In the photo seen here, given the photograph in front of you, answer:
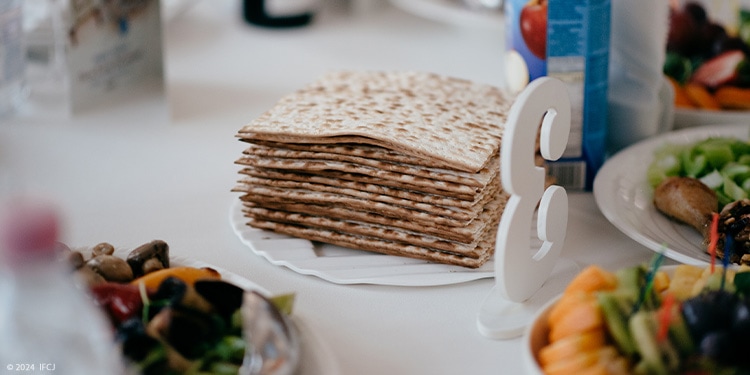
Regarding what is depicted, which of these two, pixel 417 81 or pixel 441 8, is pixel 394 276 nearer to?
pixel 417 81

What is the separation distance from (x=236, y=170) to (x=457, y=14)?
0.72 m

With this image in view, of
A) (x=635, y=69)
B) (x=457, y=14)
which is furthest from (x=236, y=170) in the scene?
(x=457, y=14)

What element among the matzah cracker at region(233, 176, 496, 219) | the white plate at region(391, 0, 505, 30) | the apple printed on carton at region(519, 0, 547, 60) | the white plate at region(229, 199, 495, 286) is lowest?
the white plate at region(229, 199, 495, 286)

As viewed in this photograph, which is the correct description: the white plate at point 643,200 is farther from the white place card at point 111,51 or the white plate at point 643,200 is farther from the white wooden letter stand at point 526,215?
the white place card at point 111,51

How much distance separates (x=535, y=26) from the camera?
1.11 m

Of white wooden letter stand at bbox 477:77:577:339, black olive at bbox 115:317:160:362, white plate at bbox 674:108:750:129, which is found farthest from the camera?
white plate at bbox 674:108:750:129

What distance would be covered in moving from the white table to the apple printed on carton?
0.69 ft

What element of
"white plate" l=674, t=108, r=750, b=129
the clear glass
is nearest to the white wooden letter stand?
"white plate" l=674, t=108, r=750, b=129

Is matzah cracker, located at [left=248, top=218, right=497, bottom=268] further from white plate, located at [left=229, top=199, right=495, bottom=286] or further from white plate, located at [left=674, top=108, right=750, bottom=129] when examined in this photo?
white plate, located at [left=674, top=108, right=750, bottom=129]

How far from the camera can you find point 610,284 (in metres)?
0.74

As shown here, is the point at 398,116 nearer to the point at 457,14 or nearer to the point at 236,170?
the point at 236,170

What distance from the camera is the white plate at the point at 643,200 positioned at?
3.15 feet

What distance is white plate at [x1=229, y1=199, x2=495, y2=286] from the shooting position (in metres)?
0.93

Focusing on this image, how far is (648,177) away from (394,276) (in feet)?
1.33
